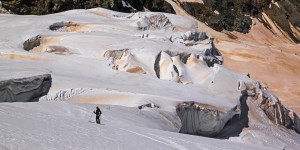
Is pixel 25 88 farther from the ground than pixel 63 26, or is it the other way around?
pixel 63 26

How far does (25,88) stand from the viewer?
19.1m

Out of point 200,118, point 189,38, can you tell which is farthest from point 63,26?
point 200,118

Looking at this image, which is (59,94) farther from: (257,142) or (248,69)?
(248,69)

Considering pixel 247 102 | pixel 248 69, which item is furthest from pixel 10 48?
pixel 248 69

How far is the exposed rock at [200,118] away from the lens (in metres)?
21.4

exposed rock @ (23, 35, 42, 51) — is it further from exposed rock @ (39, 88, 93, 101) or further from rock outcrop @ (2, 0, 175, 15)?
rock outcrop @ (2, 0, 175, 15)

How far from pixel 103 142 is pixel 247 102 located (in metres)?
15.5

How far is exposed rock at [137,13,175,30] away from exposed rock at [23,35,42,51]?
7516mm

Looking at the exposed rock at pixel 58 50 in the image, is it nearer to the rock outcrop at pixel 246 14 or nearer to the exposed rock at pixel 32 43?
the exposed rock at pixel 32 43

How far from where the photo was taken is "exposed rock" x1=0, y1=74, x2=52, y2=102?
723 inches

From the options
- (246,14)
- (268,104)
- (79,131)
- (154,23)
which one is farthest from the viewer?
(246,14)

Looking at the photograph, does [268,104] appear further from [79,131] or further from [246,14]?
[246,14]

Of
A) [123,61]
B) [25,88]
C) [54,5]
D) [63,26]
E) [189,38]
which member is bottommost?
[25,88]

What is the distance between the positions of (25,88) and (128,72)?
264 inches
